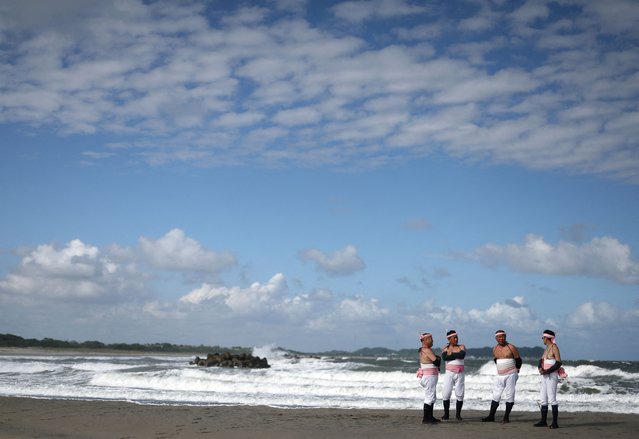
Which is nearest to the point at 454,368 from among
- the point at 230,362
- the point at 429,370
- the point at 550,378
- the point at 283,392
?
the point at 429,370

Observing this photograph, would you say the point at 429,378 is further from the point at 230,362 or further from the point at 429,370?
the point at 230,362

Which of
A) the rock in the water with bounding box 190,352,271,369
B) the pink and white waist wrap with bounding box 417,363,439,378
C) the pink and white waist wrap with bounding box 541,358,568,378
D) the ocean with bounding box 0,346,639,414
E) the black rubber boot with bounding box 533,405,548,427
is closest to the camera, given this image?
the pink and white waist wrap with bounding box 541,358,568,378

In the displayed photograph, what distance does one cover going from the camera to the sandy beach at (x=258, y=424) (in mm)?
11867

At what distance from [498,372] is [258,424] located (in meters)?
5.22

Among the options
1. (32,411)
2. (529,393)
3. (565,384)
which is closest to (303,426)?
(32,411)

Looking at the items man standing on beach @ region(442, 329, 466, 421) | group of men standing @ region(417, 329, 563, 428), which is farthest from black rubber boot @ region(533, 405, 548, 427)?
man standing on beach @ region(442, 329, 466, 421)

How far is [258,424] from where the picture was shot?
13234 mm

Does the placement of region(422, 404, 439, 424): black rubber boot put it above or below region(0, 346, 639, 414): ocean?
above

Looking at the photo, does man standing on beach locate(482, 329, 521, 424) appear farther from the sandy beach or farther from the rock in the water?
the rock in the water

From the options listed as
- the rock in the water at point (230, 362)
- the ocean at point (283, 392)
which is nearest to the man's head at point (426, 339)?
the ocean at point (283, 392)

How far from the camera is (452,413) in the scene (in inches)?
606

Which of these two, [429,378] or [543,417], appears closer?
[543,417]

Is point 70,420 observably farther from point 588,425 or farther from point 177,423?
point 588,425

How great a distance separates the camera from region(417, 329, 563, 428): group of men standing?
12570mm
